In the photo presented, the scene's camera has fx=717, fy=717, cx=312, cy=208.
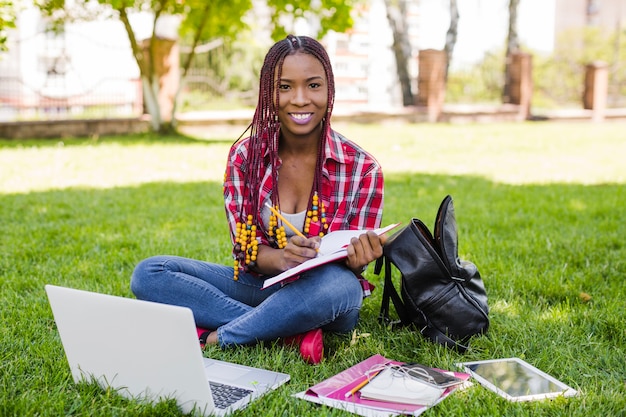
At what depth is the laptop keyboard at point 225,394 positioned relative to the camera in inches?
88.9

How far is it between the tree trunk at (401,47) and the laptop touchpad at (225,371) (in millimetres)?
18292

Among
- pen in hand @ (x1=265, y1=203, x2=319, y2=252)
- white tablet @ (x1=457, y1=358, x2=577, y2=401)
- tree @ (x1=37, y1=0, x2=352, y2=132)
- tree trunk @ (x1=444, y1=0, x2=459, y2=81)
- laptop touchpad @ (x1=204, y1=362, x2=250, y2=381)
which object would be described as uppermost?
tree trunk @ (x1=444, y1=0, x2=459, y2=81)

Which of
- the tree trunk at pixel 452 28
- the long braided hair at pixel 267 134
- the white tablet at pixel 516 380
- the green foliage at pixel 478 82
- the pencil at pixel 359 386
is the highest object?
the tree trunk at pixel 452 28

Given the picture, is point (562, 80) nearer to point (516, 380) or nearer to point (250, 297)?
point (250, 297)

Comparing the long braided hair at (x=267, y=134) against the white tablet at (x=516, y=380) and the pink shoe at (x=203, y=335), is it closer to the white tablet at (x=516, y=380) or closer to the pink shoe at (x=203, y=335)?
the pink shoe at (x=203, y=335)

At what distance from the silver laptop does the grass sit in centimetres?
5

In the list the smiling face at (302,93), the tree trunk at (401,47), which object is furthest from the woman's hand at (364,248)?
the tree trunk at (401,47)

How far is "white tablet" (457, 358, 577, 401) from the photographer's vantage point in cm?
235

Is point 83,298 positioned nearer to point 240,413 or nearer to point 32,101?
point 240,413

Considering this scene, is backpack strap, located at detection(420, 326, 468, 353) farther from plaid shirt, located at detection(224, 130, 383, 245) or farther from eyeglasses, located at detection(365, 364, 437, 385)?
plaid shirt, located at detection(224, 130, 383, 245)

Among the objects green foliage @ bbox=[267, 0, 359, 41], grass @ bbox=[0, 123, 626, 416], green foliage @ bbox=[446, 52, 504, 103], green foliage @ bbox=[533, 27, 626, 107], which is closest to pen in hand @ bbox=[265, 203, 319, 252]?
grass @ bbox=[0, 123, 626, 416]

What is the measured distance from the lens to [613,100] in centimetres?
2473

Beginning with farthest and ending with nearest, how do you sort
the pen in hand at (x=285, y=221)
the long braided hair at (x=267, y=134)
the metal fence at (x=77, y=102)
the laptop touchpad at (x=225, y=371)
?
1. the metal fence at (x=77, y=102)
2. the long braided hair at (x=267, y=134)
3. the pen in hand at (x=285, y=221)
4. the laptop touchpad at (x=225, y=371)

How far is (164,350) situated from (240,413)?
320 millimetres
